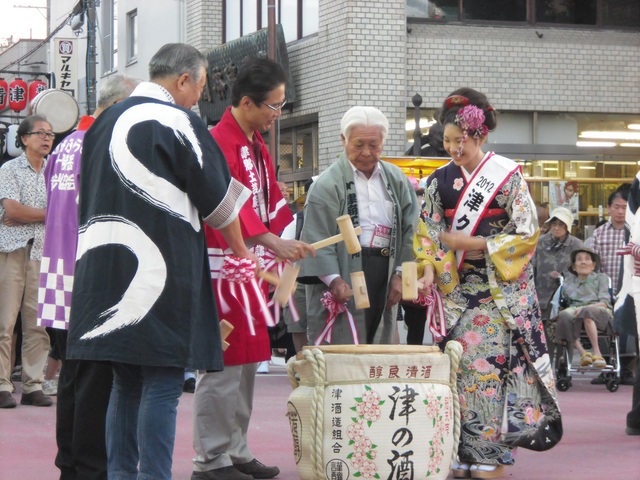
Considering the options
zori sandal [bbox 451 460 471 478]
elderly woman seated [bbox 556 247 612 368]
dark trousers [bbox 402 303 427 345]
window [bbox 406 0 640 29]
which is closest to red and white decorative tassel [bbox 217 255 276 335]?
zori sandal [bbox 451 460 471 478]

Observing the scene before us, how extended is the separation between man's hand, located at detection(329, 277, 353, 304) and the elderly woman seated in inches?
237

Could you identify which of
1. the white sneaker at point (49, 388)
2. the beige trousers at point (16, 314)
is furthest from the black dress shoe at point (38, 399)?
the white sneaker at point (49, 388)

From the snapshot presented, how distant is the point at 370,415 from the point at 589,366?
7001mm

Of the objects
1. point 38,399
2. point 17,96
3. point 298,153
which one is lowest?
point 38,399

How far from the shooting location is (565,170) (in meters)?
18.4

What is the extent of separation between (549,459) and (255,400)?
11.0 feet

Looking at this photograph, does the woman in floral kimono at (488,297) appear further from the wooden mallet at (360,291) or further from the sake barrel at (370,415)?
the sake barrel at (370,415)

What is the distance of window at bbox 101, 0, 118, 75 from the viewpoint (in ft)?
97.2

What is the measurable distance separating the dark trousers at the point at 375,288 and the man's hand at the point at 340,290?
19 cm

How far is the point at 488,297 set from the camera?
6.21 m

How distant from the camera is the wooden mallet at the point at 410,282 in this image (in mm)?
5934

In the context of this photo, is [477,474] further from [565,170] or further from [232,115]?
[565,170]

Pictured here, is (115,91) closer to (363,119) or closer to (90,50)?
(363,119)

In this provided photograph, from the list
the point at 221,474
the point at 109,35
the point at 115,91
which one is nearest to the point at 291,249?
the point at 115,91
